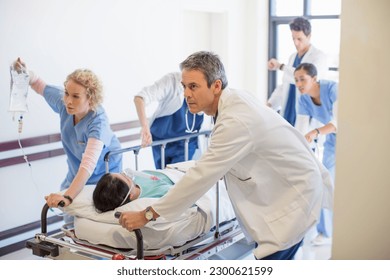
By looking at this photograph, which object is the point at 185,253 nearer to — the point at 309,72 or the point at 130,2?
the point at 309,72

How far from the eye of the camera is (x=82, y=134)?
107 inches

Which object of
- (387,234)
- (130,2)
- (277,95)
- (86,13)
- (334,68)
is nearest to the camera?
(387,234)

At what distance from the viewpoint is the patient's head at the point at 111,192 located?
2229 mm

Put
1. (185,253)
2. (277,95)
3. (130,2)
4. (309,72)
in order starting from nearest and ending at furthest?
1. (185,253)
2. (309,72)
3. (130,2)
4. (277,95)

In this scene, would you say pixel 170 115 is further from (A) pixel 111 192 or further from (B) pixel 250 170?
(B) pixel 250 170

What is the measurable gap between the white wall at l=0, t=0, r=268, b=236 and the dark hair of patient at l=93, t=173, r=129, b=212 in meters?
1.35

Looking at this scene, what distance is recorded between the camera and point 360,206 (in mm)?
1617

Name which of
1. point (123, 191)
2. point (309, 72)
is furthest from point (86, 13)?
point (123, 191)

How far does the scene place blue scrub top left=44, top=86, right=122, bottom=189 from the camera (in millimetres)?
2660

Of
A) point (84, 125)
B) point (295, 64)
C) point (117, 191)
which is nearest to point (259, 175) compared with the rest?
point (117, 191)

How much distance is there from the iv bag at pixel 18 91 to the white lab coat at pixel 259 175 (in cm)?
156

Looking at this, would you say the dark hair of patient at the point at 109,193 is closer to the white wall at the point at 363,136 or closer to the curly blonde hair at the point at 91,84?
the curly blonde hair at the point at 91,84

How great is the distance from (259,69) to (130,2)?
178 cm

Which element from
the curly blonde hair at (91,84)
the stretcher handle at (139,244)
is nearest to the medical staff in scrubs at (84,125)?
the curly blonde hair at (91,84)
